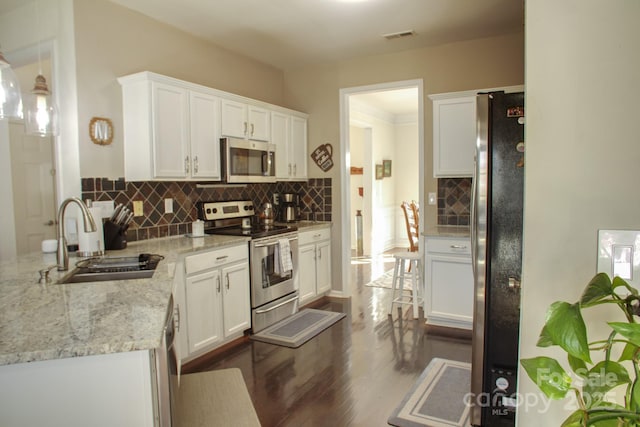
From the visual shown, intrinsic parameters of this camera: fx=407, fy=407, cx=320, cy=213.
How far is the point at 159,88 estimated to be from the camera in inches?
123

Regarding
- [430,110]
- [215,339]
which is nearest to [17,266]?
[215,339]

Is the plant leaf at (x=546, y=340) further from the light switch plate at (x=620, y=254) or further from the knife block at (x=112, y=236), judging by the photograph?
the knife block at (x=112, y=236)

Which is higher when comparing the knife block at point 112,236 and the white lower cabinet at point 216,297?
the knife block at point 112,236

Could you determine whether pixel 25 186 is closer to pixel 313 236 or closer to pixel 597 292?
pixel 313 236

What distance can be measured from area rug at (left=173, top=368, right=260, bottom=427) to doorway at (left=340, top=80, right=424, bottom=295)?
354 centimetres

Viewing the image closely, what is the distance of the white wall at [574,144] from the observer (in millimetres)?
957

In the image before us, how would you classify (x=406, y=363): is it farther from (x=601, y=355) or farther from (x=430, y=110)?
(x=430, y=110)

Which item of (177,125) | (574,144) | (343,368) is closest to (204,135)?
(177,125)

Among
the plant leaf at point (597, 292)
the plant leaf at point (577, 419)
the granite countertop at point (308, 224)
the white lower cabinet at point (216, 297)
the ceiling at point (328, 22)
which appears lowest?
the white lower cabinet at point (216, 297)

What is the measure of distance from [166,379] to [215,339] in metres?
1.98

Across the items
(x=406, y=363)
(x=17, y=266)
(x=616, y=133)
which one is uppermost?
(x=616, y=133)

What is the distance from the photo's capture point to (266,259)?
3.77 m

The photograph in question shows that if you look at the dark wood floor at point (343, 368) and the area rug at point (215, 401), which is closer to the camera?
the area rug at point (215, 401)

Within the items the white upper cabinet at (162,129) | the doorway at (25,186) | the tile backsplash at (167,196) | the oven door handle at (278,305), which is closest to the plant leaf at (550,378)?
the white upper cabinet at (162,129)
